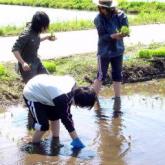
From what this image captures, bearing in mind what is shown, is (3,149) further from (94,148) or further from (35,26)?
(35,26)

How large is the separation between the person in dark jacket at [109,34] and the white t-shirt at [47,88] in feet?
6.66

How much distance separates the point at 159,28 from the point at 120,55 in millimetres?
9372

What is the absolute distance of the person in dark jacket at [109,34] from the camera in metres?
7.59

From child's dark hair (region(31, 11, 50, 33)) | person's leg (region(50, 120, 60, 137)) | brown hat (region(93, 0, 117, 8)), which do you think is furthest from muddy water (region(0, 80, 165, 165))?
brown hat (region(93, 0, 117, 8))

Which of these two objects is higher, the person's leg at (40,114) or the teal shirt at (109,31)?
the teal shirt at (109,31)

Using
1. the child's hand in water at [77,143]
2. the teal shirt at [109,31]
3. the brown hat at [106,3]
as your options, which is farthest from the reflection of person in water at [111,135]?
the brown hat at [106,3]

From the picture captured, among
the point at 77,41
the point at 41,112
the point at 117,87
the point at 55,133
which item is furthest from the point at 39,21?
the point at 77,41

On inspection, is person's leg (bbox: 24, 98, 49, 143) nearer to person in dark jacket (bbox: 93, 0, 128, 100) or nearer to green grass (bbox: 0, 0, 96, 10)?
person in dark jacket (bbox: 93, 0, 128, 100)

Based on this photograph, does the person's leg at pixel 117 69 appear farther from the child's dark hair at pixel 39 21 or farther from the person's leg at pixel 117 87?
the child's dark hair at pixel 39 21

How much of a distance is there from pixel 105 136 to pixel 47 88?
1.42 m

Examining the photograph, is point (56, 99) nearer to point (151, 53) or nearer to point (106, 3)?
point (106, 3)

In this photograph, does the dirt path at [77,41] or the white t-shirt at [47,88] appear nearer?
the white t-shirt at [47,88]

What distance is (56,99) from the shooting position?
220 inches

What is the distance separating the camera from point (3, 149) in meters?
6.15
